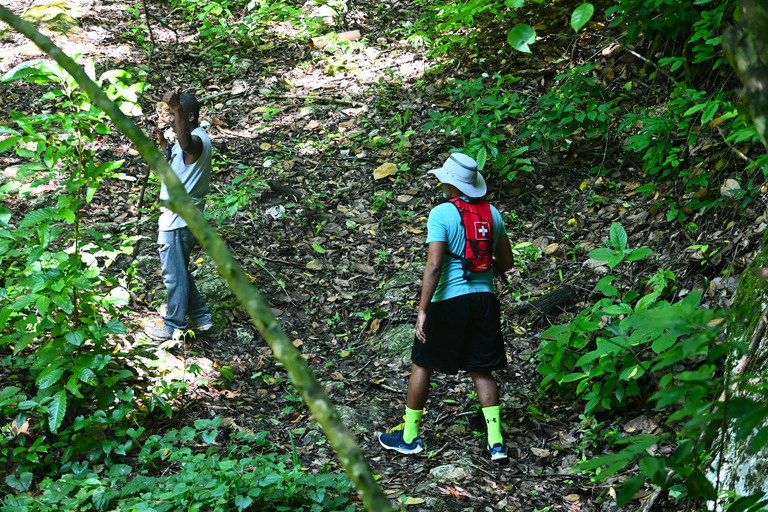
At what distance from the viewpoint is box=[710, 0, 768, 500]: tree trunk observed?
97 cm

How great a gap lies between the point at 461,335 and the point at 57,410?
2.52 meters

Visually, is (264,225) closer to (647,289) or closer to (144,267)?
(144,267)

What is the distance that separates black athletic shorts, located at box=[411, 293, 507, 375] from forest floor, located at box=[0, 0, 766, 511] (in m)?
0.59

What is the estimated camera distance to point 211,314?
5.59m

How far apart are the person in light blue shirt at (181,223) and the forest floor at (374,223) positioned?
11.0 inches

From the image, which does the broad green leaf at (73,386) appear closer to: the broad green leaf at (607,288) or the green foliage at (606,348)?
the green foliage at (606,348)

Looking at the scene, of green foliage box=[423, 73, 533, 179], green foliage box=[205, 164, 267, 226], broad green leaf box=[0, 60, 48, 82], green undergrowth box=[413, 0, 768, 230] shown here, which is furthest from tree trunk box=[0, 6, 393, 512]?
green foliage box=[423, 73, 533, 179]

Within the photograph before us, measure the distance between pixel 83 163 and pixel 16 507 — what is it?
1969mm

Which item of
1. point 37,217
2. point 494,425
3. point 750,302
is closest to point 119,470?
point 37,217

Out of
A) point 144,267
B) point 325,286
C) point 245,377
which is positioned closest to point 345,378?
point 245,377

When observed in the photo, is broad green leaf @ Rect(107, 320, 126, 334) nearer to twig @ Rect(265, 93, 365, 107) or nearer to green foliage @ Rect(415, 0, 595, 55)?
green foliage @ Rect(415, 0, 595, 55)

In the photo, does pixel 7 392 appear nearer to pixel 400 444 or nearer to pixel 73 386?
pixel 73 386

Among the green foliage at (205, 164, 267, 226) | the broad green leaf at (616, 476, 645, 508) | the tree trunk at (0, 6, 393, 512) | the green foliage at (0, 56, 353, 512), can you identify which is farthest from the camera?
the green foliage at (205, 164, 267, 226)

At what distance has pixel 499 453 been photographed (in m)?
3.97
